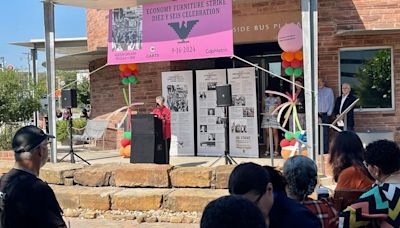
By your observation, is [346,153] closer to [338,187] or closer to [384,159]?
[338,187]

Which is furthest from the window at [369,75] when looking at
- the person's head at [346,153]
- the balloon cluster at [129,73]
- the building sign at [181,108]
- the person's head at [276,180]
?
the person's head at [276,180]

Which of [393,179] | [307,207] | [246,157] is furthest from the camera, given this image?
[246,157]

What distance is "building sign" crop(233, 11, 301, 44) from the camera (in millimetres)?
11742

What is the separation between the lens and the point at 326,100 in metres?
11.5

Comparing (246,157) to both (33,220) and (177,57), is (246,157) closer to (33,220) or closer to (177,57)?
(177,57)

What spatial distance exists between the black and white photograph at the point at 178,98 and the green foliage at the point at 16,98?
325cm

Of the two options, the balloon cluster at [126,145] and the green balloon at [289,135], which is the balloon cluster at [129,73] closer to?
the balloon cluster at [126,145]

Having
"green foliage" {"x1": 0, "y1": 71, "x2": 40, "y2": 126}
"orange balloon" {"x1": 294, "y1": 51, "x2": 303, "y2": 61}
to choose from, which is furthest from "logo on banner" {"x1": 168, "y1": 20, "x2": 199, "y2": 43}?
"green foliage" {"x1": 0, "y1": 71, "x2": 40, "y2": 126}

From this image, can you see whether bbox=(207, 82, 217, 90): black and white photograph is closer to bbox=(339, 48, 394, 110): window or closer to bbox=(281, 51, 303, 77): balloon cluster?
bbox=(281, 51, 303, 77): balloon cluster

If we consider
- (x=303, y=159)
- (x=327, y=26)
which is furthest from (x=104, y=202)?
(x=327, y=26)

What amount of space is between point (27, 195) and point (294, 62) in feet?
28.1

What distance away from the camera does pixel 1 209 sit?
3.12 m

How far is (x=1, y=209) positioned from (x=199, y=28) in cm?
757

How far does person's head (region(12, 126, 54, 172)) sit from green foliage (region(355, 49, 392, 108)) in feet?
31.2
